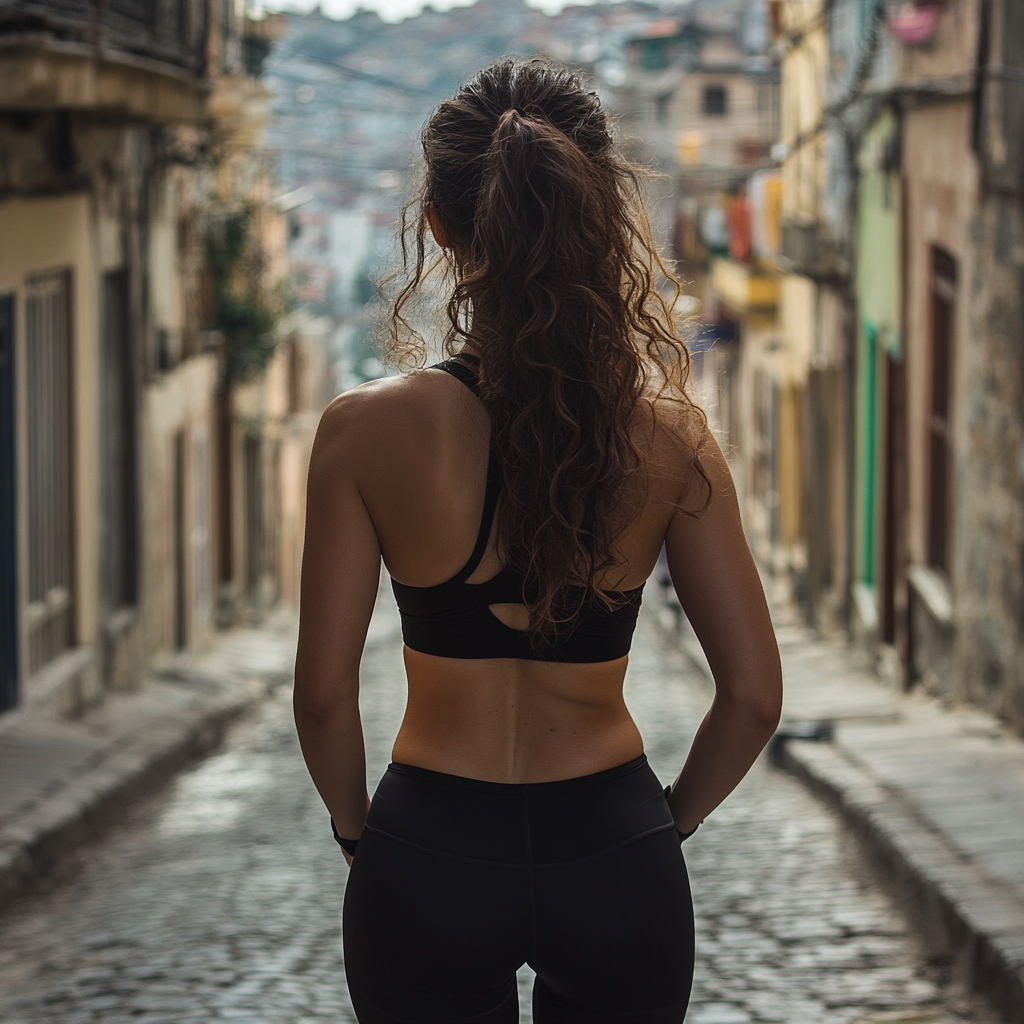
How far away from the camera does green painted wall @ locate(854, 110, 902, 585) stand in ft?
37.8

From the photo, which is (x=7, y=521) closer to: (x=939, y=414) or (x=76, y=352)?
(x=76, y=352)

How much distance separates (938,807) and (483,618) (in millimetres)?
4294

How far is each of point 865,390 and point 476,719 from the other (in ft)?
37.3

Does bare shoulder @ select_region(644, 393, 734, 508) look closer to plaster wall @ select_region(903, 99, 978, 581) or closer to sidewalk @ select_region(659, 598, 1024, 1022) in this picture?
sidewalk @ select_region(659, 598, 1024, 1022)

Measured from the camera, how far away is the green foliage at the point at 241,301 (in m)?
16.7

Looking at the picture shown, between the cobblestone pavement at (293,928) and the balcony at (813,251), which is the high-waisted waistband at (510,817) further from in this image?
the balcony at (813,251)

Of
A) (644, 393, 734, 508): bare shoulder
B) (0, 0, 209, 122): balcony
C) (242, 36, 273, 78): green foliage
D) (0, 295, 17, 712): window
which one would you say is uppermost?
(242, 36, 273, 78): green foliage

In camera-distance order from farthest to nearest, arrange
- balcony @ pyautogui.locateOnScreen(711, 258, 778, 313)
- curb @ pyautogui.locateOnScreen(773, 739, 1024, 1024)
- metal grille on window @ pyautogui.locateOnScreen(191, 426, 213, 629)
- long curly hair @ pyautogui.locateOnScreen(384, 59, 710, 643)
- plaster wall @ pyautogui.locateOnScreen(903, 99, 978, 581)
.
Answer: balcony @ pyautogui.locateOnScreen(711, 258, 778, 313) < metal grille on window @ pyautogui.locateOnScreen(191, 426, 213, 629) < plaster wall @ pyautogui.locateOnScreen(903, 99, 978, 581) < curb @ pyautogui.locateOnScreen(773, 739, 1024, 1024) < long curly hair @ pyautogui.locateOnScreen(384, 59, 710, 643)

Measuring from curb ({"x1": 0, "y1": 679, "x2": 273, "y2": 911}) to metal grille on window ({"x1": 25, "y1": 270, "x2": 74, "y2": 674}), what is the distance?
86 centimetres

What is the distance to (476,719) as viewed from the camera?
205 centimetres

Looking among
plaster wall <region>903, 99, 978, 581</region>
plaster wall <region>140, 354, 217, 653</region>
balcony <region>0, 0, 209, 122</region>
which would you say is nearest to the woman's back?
balcony <region>0, 0, 209, 122</region>

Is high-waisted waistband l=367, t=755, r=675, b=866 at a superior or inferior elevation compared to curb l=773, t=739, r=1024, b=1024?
superior

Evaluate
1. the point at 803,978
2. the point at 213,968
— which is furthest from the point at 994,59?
the point at 213,968

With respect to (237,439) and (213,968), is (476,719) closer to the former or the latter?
(213,968)
